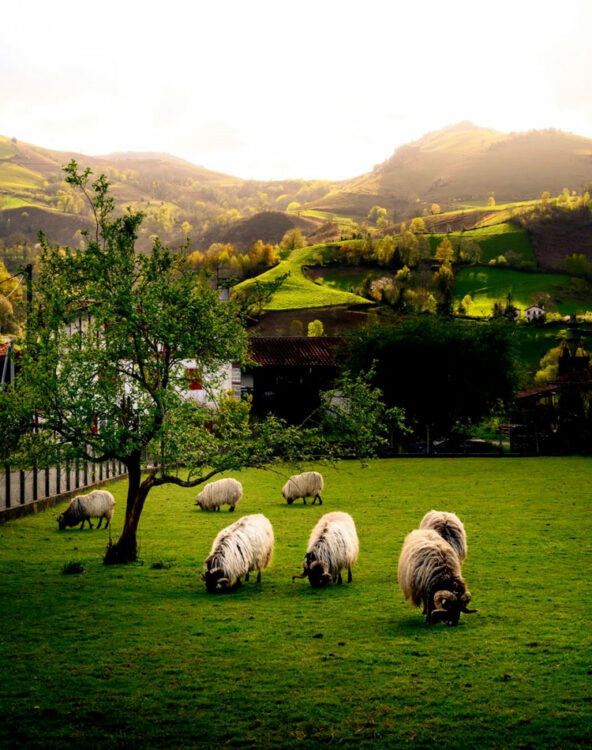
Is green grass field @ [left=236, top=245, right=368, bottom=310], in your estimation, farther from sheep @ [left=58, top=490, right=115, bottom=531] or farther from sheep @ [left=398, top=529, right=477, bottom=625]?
sheep @ [left=398, top=529, right=477, bottom=625]

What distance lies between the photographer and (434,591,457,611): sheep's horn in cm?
1066

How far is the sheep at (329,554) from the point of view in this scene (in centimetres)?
1331

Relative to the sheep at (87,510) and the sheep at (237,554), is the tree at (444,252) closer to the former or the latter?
the sheep at (87,510)

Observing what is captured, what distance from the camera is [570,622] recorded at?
10836 millimetres

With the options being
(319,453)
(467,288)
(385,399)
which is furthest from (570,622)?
(467,288)

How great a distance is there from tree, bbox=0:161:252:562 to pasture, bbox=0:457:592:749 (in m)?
2.45

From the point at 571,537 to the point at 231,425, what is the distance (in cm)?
842

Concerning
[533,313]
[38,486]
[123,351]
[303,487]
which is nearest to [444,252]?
[533,313]

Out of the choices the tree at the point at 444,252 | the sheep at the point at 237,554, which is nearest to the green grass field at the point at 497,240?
the tree at the point at 444,252

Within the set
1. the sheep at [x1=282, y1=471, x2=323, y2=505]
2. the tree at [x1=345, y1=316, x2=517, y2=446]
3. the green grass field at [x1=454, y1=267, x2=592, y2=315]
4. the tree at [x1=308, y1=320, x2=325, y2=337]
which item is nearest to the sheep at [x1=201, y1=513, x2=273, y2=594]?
the sheep at [x1=282, y1=471, x2=323, y2=505]

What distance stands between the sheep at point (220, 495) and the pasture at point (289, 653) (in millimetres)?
5703

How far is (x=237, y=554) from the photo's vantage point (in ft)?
45.1

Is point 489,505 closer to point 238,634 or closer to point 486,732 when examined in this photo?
point 238,634

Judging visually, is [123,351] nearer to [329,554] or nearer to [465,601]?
[329,554]
